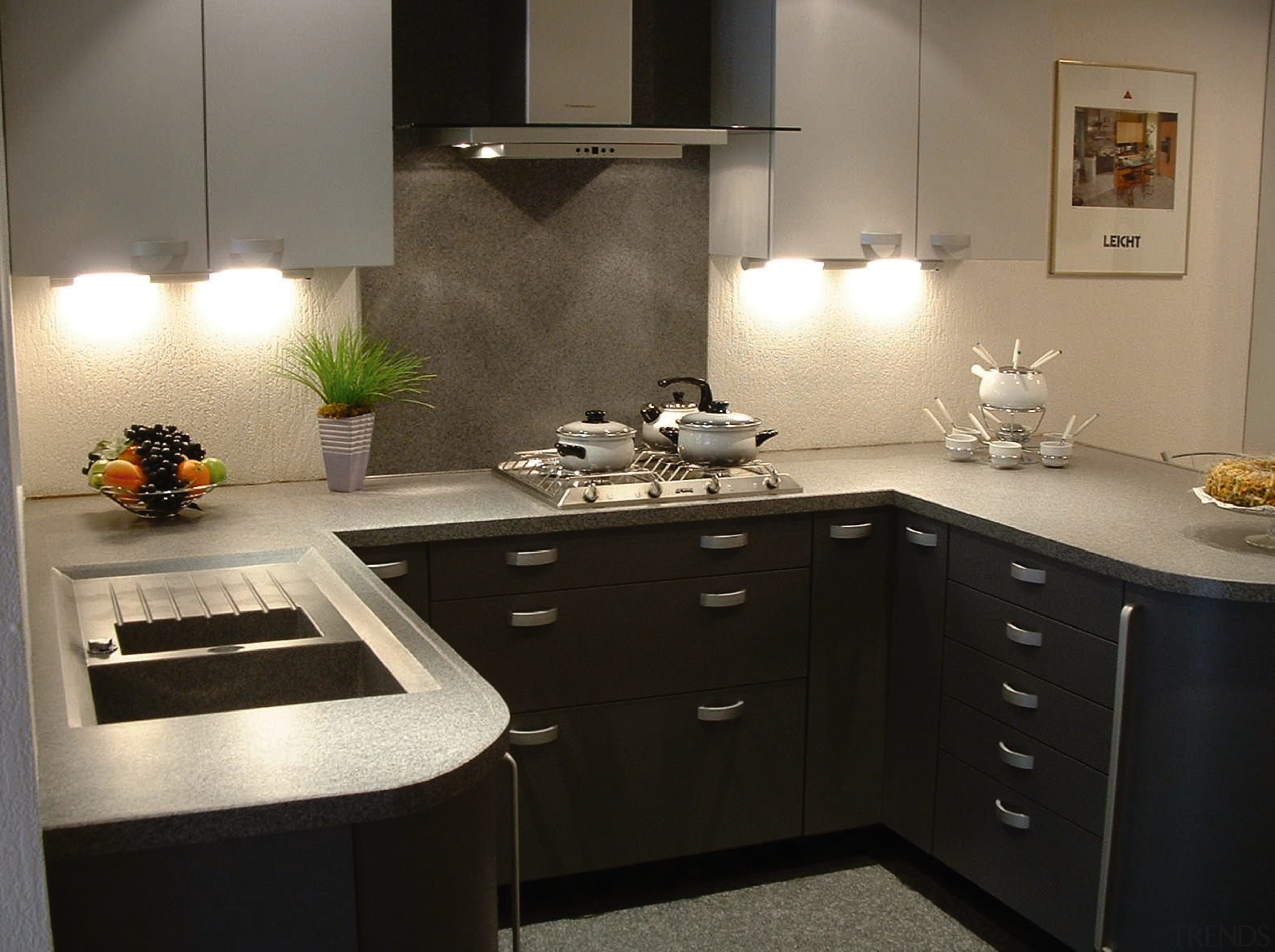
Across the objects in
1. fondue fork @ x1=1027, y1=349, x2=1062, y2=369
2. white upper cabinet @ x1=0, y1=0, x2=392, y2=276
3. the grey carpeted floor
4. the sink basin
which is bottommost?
the grey carpeted floor

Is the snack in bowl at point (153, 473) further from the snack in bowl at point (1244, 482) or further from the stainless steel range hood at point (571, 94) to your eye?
the snack in bowl at point (1244, 482)

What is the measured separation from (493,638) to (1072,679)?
1229 mm

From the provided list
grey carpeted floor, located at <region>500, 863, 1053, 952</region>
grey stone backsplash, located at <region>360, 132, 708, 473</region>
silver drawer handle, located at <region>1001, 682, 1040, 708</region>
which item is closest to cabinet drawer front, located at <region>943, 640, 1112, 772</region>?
silver drawer handle, located at <region>1001, 682, 1040, 708</region>

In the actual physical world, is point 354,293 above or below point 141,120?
below

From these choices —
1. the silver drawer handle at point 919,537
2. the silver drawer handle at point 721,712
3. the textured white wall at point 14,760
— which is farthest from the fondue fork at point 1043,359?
the textured white wall at point 14,760

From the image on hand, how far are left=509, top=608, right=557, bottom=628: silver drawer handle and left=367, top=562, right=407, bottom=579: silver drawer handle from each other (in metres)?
0.26

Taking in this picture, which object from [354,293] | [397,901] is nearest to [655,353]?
[354,293]

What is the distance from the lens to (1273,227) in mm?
4504

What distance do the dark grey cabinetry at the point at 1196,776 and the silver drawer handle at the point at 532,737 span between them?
1203 mm

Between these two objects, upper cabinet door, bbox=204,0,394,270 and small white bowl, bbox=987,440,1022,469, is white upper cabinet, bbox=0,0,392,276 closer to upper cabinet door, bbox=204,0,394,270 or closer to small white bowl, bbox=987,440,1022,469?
upper cabinet door, bbox=204,0,394,270

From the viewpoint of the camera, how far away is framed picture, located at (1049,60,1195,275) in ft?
13.7

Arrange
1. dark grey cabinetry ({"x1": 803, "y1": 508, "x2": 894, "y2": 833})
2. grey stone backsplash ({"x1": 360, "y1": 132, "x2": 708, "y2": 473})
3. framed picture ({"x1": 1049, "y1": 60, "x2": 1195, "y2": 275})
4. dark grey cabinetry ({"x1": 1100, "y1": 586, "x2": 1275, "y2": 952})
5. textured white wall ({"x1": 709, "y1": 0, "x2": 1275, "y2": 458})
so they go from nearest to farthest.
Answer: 1. dark grey cabinetry ({"x1": 1100, "y1": 586, "x2": 1275, "y2": 952})
2. dark grey cabinetry ({"x1": 803, "y1": 508, "x2": 894, "y2": 833})
3. grey stone backsplash ({"x1": 360, "y1": 132, "x2": 708, "y2": 473})
4. textured white wall ({"x1": 709, "y1": 0, "x2": 1275, "y2": 458})
5. framed picture ({"x1": 1049, "y1": 60, "x2": 1195, "y2": 275})

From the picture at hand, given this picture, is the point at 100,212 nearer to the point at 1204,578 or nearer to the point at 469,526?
the point at 469,526

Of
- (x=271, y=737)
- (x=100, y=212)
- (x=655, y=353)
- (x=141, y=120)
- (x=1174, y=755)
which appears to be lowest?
(x=1174, y=755)
